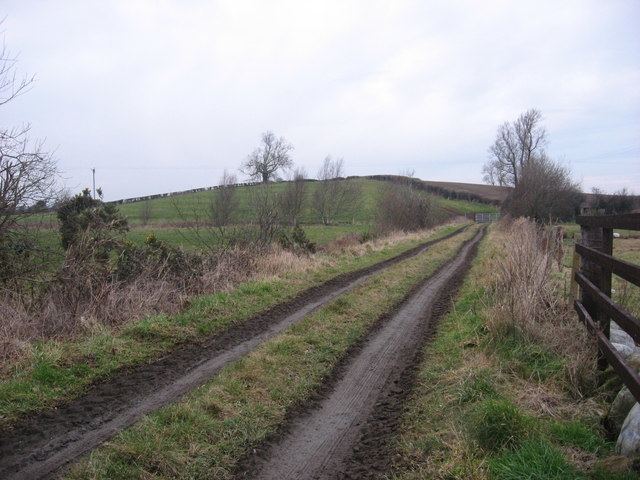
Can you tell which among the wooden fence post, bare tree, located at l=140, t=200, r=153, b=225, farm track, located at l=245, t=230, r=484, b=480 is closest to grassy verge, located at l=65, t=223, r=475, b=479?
farm track, located at l=245, t=230, r=484, b=480

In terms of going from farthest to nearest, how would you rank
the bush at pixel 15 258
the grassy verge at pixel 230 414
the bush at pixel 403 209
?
the bush at pixel 403 209
the bush at pixel 15 258
the grassy verge at pixel 230 414

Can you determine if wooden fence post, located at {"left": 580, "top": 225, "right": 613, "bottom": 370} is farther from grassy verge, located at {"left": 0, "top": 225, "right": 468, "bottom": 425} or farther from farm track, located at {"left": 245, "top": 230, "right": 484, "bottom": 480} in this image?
grassy verge, located at {"left": 0, "top": 225, "right": 468, "bottom": 425}

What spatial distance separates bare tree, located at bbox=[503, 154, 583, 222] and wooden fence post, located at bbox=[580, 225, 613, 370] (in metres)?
31.4

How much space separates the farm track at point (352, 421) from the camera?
13.4ft

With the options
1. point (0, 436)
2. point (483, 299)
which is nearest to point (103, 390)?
point (0, 436)

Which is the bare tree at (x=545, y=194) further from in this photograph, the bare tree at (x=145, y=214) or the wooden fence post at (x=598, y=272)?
the bare tree at (x=145, y=214)

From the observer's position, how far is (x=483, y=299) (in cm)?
954

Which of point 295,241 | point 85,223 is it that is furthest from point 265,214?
point 85,223

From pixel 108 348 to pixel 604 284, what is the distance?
631 cm

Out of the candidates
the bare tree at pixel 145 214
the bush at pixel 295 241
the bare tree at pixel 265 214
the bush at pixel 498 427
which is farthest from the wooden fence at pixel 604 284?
the bare tree at pixel 145 214

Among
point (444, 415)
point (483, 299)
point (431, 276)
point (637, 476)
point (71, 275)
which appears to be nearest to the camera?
point (637, 476)

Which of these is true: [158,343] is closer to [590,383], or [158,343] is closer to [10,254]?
[10,254]

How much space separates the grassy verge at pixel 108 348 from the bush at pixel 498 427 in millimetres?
4363

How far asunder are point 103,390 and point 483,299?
A: 7.09 m
